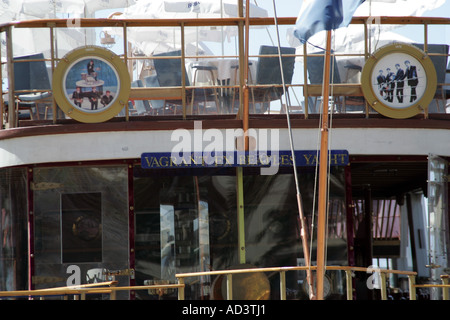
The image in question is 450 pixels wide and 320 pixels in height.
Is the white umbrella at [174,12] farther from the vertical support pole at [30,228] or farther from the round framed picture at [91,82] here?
the vertical support pole at [30,228]

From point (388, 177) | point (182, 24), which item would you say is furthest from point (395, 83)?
point (388, 177)

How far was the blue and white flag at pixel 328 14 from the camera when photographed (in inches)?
349

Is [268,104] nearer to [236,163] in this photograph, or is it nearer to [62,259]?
[236,163]

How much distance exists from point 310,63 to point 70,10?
39.3 ft

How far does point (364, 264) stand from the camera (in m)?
17.2

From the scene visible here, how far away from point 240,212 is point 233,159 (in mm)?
798

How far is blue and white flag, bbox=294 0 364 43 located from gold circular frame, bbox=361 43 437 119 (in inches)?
119

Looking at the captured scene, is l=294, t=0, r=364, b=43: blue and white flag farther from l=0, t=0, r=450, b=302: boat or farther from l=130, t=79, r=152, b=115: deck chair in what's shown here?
l=130, t=79, r=152, b=115: deck chair

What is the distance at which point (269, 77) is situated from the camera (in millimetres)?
12094

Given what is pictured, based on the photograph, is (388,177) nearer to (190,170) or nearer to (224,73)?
(224,73)

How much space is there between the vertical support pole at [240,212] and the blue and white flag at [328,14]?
3.21 m

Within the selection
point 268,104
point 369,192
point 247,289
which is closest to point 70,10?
point 369,192

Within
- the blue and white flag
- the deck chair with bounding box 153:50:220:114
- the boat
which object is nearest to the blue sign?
the boat

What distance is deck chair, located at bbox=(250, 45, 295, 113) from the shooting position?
12.1 meters
